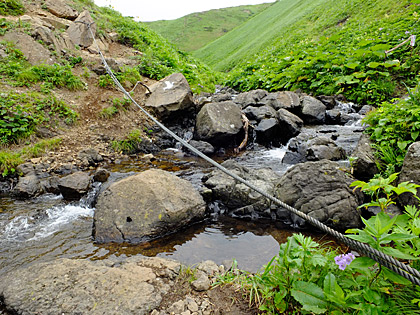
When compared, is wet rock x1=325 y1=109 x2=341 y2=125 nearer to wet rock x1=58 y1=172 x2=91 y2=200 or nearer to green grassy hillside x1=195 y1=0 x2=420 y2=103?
green grassy hillside x1=195 y1=0 x2=420 y2=103

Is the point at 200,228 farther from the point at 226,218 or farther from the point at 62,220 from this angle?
the point at 62,220

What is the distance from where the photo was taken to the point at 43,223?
4.48 meters

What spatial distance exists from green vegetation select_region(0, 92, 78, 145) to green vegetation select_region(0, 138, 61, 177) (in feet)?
1.40

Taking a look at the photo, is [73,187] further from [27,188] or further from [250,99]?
[250,99]

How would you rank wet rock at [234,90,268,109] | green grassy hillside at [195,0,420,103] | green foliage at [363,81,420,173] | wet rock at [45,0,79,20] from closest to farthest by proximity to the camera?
green foliage at [363,81,420,173] → green grassy hillside at [195,0,420,103] → wet rock at [234,90,268,109] → wet rock at [45,0,79,20]

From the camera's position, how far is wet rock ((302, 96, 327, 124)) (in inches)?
396

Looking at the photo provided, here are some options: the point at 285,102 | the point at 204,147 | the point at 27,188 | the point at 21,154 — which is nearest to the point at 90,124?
the point at 21,154

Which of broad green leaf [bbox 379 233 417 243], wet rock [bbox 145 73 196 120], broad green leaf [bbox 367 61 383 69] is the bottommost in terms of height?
broad green leaf [bbox 379 233 417 243]

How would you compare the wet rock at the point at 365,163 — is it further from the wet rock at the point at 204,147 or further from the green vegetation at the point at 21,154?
the green vegetation at the point at 21,154

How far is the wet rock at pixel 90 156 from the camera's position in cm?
680

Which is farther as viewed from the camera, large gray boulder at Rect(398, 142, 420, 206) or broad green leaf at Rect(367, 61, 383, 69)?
broad green leaf at Rect(367, 61, 383, 69)

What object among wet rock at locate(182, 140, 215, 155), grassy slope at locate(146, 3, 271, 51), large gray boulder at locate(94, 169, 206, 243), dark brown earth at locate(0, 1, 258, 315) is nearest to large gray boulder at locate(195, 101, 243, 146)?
wet rock at locate(182, 140, 215, 155)

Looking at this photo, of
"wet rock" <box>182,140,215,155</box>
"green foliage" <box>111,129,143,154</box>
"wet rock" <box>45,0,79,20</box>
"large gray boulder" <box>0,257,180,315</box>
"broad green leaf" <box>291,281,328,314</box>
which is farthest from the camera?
"wet rock" <box>45,0,79,20</box>

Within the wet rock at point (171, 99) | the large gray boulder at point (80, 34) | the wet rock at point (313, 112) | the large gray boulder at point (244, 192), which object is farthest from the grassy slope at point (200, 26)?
the large gray boulder at point (244, 192)
